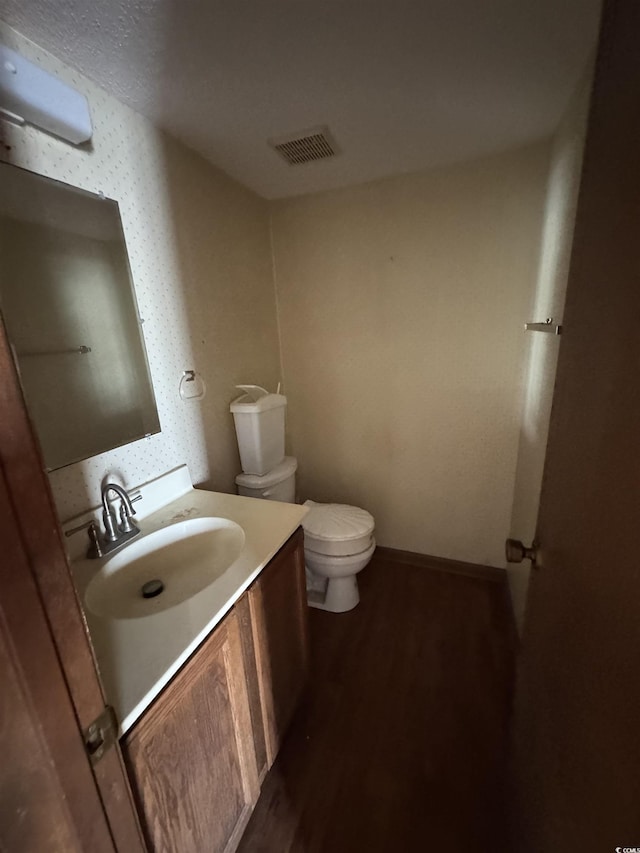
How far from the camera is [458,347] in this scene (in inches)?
76.0

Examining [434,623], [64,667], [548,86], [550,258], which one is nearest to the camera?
[64,667]

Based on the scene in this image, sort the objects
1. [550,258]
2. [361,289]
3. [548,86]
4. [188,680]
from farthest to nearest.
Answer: [361,289] → [550,258] → [548,86] → [188,680]

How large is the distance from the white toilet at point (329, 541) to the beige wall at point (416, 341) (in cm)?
44

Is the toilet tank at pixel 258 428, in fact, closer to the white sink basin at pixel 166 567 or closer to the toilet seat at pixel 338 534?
the toilet seat at pixel 338 534

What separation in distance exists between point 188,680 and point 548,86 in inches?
82.6

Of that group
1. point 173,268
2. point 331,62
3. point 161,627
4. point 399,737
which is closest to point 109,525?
point 161,627

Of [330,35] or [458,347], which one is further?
[458,347]

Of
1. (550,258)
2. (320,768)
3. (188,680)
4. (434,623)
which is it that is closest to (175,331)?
(188,680)

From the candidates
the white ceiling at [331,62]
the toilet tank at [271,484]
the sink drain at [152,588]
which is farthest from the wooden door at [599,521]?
the toilet tank at [271,484]

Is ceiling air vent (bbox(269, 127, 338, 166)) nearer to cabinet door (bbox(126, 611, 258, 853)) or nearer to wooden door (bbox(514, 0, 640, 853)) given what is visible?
wooden door (bbox(514, 0, 640, 853))

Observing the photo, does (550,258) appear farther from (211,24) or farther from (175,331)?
(175,331)

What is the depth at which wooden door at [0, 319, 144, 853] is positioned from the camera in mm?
381

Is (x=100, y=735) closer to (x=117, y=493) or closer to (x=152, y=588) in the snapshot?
(x=152, y=588)

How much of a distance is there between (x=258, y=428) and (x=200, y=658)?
42.6 inches
